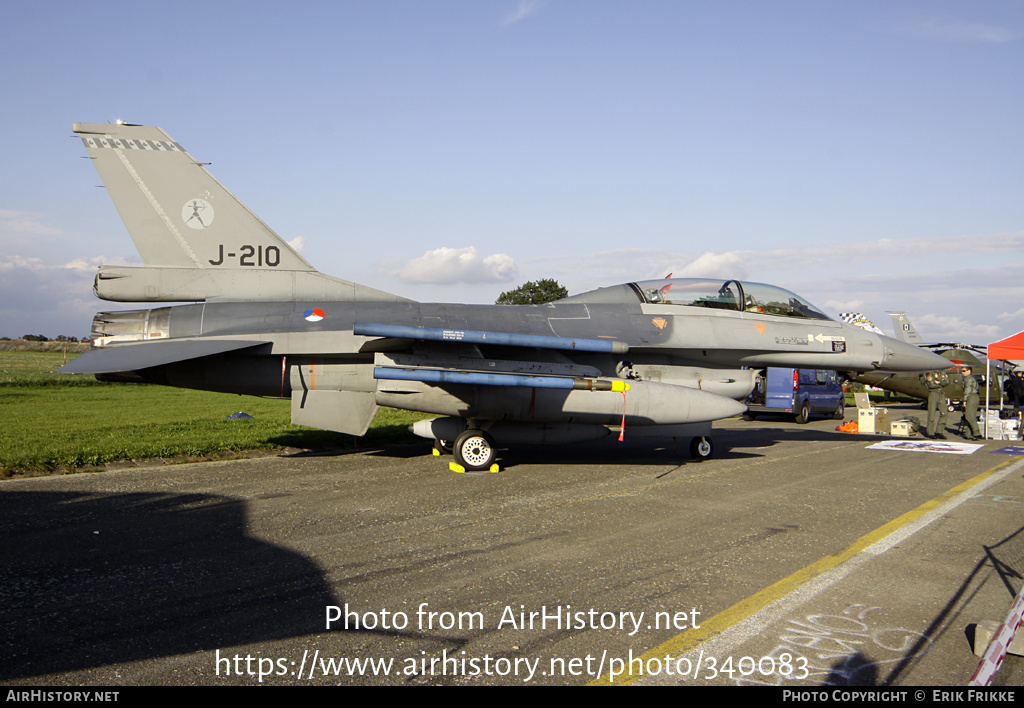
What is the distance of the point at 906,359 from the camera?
1302 centimetres

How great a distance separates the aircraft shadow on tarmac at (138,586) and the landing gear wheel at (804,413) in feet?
62.3

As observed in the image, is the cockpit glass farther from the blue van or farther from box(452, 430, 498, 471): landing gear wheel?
the blue van

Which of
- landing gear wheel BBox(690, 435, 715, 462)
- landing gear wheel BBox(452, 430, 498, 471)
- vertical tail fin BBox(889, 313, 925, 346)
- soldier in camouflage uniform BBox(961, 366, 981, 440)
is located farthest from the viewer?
vertical tail fin BBox(889, 313, 925, 346)

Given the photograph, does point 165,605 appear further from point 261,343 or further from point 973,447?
point 973,447

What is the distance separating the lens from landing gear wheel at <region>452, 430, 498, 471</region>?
10484 millimetres

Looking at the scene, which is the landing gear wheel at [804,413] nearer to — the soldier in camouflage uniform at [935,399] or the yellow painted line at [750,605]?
the soldier in camouflage uniform at [935,399]

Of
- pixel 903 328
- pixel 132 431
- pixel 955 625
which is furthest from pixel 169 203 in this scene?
pixel 903 328

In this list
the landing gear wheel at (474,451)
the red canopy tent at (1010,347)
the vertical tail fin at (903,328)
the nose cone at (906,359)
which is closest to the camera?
the landing gear wheel at (474,451)

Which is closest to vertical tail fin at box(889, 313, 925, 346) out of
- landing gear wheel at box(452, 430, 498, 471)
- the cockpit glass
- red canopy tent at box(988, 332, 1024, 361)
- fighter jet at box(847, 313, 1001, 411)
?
fighter jet at box(847, 313, 1001, 411)

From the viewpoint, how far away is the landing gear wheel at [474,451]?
1048 cm

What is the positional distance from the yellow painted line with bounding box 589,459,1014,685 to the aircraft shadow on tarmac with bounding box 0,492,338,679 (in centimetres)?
205

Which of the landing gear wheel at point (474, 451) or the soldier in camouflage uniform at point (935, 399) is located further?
the soldier in camouflage uniform at point (935, 399)

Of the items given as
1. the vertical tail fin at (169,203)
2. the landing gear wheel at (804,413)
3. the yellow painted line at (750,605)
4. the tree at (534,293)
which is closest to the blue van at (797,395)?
the landing gear wheel at (804,413)
